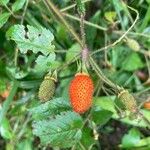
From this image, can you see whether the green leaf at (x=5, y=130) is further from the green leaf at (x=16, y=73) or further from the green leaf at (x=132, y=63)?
the green leaf at (x=132, y=63)

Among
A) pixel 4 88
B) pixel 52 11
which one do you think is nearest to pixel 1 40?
pixel 4 88

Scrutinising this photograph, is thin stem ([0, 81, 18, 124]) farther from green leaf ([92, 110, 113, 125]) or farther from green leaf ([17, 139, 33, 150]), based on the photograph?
green leaf ([92, 110, 113, 125])

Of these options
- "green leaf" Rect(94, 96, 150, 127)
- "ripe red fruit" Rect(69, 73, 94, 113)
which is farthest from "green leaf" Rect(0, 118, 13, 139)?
"ripe red fruit" Rect(69, 73, 94, 113)

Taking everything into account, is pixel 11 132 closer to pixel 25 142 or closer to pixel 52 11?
pixel 25 142

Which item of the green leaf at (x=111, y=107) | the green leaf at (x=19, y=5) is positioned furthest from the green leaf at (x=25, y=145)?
the green leaf at (x=19, y=5)

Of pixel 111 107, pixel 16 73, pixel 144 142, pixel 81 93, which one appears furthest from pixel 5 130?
pixel 81 93

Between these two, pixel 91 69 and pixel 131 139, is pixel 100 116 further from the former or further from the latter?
pixel 131 139
